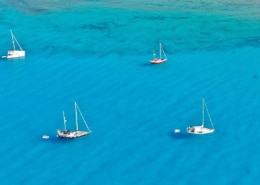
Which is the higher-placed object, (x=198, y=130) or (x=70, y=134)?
(x=198, y=130)

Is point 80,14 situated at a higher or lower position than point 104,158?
higher

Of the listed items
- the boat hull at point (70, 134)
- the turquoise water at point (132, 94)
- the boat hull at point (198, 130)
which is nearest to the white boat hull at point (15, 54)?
the turquoise water at point (132, 94)

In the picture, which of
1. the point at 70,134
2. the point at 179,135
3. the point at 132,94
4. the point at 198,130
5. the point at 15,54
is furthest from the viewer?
the point at 15,54

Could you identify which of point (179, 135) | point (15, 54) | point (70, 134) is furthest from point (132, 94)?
point (15, 54)

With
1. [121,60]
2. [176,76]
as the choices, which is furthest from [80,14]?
[176,76]

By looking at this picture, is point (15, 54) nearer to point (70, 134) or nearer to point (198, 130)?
point (70, 134)

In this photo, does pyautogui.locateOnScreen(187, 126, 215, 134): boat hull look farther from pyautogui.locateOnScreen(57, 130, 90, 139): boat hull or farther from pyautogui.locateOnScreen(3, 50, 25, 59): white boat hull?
pyautogui.locateOnScreen(3, 50, 25, 59): white boat hull

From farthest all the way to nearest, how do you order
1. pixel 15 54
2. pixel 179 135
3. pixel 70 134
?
1. pixel 15 54
2. pixel 179 135
3. pixel 70 134

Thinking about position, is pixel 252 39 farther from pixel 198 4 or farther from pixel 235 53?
pixel 198 4

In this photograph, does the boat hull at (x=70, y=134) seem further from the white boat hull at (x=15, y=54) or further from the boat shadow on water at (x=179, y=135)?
the white boat hull at (x=15, y=54)
